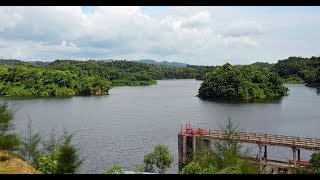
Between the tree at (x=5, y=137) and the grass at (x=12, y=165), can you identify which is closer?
the grass at (x=12, y=165)

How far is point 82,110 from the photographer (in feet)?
222

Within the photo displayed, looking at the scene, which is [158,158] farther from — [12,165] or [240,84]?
[240,84]

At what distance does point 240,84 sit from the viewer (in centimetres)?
8925

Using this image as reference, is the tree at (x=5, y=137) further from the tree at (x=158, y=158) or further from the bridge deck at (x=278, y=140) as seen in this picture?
the bridge deck at (x=278, y=140)

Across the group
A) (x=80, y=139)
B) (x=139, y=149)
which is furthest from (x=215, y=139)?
(x=80, y=139)

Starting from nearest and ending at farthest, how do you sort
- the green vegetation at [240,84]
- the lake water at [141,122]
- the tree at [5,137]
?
the tree at [5,137]
the lake water at [141,122]
the green vegetation at [240,84]

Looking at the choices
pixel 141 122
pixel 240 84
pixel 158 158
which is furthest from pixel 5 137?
pixel 240 84

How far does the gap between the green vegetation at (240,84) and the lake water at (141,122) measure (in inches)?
477

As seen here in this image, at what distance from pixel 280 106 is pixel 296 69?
69.4m

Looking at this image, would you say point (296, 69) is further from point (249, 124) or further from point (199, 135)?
point (199, 135)

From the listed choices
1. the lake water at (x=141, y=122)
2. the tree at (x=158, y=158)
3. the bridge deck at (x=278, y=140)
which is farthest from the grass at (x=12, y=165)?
the bridge deck at (x=278, y=140)

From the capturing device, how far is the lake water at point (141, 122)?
36500 millimetres

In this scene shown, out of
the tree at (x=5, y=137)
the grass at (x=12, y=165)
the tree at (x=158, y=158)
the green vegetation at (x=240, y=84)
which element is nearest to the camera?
the grass at (x=12, y=165)
